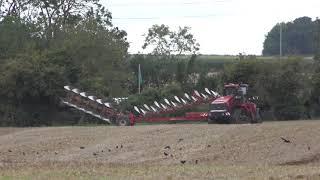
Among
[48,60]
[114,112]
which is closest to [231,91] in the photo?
[114,112]

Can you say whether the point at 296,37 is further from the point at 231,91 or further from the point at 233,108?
the point at 233,108

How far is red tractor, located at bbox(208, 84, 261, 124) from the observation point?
3978 cm

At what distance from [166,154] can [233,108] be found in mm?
16976

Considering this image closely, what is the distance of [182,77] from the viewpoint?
70.0 metres

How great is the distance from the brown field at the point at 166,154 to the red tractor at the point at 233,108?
8666 mm

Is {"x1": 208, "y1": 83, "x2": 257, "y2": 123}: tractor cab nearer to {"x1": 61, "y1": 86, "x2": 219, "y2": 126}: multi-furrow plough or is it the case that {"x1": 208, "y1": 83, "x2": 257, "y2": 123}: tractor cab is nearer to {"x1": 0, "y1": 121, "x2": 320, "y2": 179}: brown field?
{"x1": 61, "y1": 86, "x2": 219, "y2": 126}: multi-furrow plough

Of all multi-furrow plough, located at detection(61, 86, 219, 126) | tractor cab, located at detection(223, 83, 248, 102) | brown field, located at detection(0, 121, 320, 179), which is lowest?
brown field, located at detection(0, 121, 320, 179)

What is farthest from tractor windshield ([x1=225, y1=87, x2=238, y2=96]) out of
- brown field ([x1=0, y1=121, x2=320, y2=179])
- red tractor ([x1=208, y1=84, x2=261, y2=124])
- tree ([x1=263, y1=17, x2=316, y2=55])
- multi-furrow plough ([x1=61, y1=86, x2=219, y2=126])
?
tree ([x1=263, y1=17, x2=316, y2=55])

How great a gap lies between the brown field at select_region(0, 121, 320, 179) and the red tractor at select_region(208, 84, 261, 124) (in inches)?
341

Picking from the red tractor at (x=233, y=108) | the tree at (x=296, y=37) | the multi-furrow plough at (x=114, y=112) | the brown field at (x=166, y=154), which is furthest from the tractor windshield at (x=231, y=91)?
the tree at (x=296, y=37)

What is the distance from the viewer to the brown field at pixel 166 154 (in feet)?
56.0

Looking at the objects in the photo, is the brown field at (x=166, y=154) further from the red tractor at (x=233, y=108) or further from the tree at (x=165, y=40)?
the tree at (x=165, y=40)

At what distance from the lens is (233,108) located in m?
40.3

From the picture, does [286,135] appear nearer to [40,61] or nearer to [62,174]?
[62,174]
